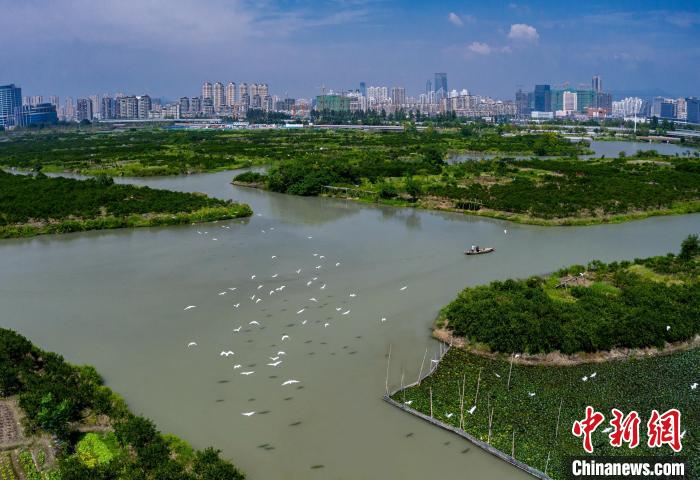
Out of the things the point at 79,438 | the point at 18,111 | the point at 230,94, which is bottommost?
the point at 79,438

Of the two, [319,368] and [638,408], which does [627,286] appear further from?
[319,368]

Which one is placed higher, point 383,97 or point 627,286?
point 383,97

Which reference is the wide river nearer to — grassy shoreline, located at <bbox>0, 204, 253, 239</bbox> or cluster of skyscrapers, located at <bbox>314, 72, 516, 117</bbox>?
grassy shoreline, located at <bbox>0, 204, 253, 239</bbox>

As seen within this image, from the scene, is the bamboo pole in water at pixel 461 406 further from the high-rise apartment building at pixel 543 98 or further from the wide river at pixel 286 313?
the high-rise apartment building at pixel 543 98

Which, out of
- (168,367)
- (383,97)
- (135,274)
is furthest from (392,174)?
(383,97)

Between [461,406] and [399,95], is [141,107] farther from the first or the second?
[461,406]

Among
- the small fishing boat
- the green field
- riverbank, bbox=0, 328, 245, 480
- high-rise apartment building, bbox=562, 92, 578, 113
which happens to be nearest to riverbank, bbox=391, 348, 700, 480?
the green field

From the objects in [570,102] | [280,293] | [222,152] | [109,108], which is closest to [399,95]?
[570,102]

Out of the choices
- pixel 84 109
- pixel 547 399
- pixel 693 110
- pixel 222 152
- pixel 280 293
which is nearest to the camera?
pixel 547 399
